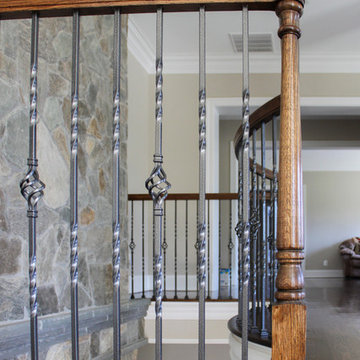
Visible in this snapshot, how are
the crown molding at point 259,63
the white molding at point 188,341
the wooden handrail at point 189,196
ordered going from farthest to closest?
the crown molding at point 259,63 < the wooden handrail at point 189,196 < the white molding at point 188,341

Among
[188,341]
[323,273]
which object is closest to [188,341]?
[188,341]

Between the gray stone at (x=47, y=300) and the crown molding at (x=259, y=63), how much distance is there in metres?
3.39

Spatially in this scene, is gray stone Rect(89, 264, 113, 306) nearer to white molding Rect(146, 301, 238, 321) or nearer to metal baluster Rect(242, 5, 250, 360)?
white molding Rect(146, 301, 238, 321)

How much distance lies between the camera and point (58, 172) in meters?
2.89

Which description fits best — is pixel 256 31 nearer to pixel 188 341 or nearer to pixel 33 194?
pixel 188 341

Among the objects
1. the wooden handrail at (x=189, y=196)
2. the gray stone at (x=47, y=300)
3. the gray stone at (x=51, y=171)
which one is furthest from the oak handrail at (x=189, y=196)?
the gray stone at (x=47, y=300)

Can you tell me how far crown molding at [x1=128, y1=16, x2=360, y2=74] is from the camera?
220 inches

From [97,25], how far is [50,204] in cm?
156

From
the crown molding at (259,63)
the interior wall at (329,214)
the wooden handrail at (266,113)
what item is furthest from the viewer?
the interior wall at (329,214)

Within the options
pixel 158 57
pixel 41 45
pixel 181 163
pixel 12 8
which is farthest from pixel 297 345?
pixel 181 163

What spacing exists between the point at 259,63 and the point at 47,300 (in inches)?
158

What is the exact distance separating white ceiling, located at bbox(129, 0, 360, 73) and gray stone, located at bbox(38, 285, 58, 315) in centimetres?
285

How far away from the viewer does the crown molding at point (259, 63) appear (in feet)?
18.4

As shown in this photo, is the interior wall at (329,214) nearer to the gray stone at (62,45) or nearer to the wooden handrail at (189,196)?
the wooden handrail at (189,196)
